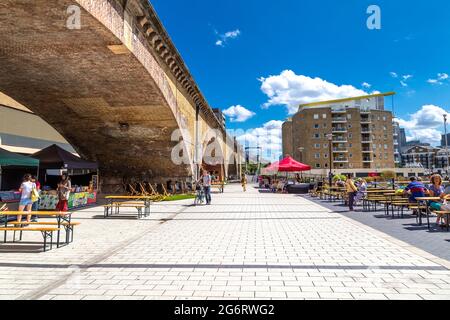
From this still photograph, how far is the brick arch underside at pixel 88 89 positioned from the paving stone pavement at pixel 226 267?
6400mm

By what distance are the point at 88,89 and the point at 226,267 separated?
13.8 meters

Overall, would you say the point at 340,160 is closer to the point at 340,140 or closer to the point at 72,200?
the point at 340,140

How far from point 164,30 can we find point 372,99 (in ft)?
268

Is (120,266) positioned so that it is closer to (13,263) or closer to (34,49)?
(13,263)

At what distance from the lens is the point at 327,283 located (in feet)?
13.1

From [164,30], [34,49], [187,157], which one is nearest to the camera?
[34,49]

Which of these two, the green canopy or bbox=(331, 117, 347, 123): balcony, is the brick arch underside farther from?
bbox=(331, 117, 347, 123): balcony

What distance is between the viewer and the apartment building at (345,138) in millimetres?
A: 68250

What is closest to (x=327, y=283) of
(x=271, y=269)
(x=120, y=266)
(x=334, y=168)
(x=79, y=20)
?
(x=271, y=269)

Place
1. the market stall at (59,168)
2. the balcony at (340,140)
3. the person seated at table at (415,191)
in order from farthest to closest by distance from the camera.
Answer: the balcony at (340,140) < the market stall at (59,168) < the person seated at table at (415,191)

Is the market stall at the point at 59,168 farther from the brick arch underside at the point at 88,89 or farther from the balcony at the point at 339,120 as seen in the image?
the balcony at the point at 339,120

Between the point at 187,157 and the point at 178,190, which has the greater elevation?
the point at 187,157

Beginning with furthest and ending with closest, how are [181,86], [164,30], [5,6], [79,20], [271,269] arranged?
[181,86] → [164,30] → [79,20] → [5,6] → [271,269]

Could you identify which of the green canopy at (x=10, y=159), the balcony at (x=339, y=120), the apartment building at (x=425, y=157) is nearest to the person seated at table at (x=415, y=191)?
the green canopy at (x=10, y=159)
